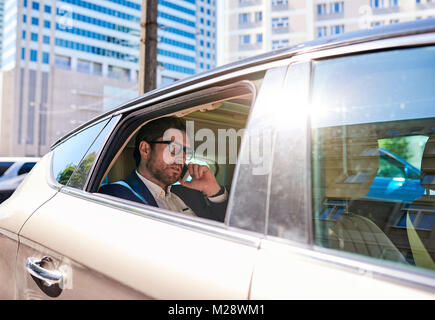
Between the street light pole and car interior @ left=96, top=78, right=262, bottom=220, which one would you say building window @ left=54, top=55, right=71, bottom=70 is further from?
car interior @ left=96, top=78, right=262, bottom=220

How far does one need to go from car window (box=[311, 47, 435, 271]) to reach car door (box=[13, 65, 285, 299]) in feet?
0.71

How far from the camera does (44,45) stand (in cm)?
6812

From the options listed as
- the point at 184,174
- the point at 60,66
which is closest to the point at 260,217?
the point at 184,174

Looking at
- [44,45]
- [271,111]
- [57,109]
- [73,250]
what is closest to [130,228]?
[73,250]

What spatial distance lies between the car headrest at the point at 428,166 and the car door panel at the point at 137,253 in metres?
1.86

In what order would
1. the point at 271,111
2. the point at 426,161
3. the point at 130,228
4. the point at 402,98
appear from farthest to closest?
the point at 426,161, the point at 402,98, the point at 130,228, the point at 271,111

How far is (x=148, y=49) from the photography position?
21.5ft

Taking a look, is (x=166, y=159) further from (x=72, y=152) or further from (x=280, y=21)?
(x=280, y=21)

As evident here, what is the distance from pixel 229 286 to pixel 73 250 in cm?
72

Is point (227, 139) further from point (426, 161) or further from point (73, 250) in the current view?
point (73, 250)

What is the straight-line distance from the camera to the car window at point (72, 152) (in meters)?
2.02

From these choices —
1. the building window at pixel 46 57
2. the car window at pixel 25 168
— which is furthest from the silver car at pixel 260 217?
the building window at pixel 46 57

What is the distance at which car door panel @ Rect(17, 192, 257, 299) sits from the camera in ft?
3.31

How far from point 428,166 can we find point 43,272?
2.31m
